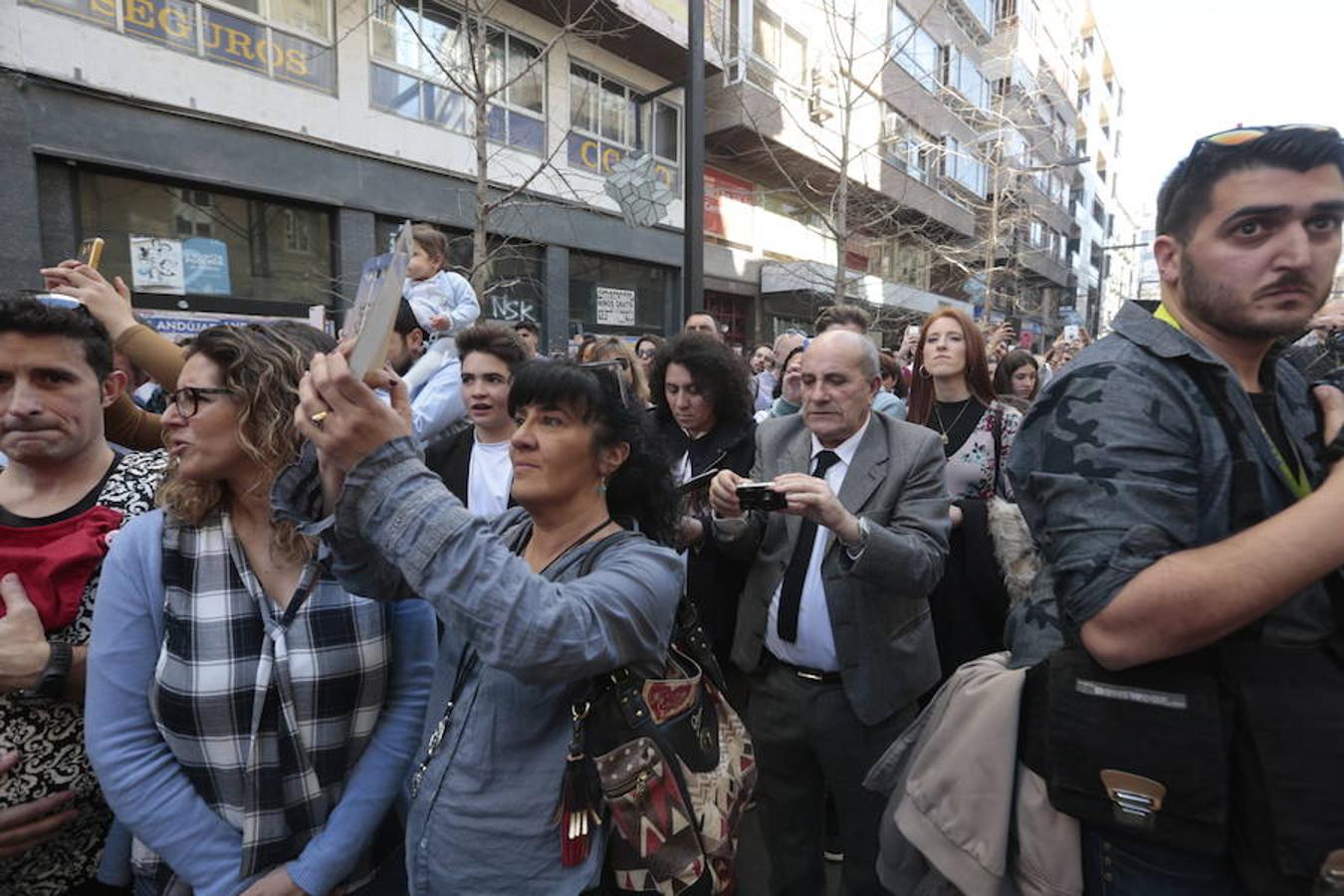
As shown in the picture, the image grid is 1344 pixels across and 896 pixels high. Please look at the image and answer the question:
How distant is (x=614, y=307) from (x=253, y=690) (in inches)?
557

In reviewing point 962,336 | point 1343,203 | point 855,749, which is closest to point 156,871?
point 855,749

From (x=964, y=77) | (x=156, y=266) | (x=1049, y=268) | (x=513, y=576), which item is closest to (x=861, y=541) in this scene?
(x=513, y=576)

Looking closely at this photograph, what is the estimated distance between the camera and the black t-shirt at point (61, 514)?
5.91 ft

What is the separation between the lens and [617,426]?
176cm

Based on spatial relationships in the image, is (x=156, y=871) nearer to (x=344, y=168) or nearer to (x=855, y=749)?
(x=855, y=749)

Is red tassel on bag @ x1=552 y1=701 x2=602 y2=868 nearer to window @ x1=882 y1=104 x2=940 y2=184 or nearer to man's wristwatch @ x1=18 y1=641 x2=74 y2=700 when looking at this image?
man's wristwatch @ x1=18 y1=641 x2=74 y2=700

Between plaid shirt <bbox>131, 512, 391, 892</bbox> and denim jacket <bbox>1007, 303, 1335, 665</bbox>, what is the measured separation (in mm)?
1523

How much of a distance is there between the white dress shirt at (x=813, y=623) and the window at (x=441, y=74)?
976cm

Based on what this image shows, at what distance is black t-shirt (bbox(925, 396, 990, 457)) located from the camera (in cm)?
395

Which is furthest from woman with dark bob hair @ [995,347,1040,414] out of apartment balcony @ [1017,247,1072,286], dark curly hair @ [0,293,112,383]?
apartment balcony @ [1017,247,1072,286]

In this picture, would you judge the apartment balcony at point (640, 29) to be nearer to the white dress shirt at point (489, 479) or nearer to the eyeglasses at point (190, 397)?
the white dress shirt at point (489, 479)

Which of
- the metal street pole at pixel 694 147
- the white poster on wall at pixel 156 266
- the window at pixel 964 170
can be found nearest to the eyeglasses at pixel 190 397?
the metal street pole at pixel 694 147

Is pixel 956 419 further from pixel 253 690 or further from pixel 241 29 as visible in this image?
pixel 241 29

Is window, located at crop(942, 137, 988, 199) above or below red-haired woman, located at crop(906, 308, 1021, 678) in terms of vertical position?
above
